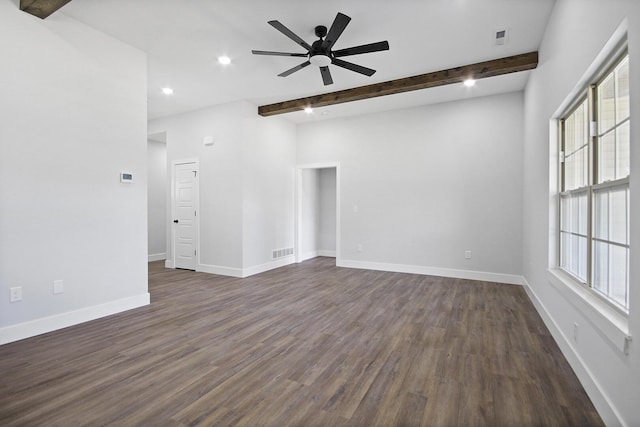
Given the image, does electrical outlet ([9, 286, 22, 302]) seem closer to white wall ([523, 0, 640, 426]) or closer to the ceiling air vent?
white wall ([523, 0, 640, 426])

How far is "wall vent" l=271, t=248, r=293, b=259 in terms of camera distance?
6.24 meters

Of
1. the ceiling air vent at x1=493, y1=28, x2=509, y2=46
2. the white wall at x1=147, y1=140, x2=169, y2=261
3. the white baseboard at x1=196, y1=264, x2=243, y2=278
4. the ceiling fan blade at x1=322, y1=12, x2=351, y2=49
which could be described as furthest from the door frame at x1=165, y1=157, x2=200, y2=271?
the ceiling air vent at x1=493, y1=28, x2=509, y2=46

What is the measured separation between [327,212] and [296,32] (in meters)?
4.94

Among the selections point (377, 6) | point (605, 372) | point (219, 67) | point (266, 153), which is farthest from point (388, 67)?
point (605, 372)

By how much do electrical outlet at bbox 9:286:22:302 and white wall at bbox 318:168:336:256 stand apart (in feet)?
19.1

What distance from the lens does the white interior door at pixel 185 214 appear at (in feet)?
19.5

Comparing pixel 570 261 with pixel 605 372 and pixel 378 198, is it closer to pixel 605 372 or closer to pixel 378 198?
pixel 605 372

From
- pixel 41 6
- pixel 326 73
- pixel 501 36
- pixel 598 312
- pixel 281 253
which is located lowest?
pixel 281 253

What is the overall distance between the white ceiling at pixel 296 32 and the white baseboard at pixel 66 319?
9.85 feet

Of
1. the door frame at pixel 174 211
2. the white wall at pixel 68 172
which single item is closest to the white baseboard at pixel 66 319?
the white wall at pixel 68 172

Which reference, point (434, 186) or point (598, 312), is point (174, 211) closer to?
point (434, 186)

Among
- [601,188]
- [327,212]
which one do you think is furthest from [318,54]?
[327,212]

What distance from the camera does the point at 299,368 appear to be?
2311 mm

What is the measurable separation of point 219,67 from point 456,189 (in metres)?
4.25
